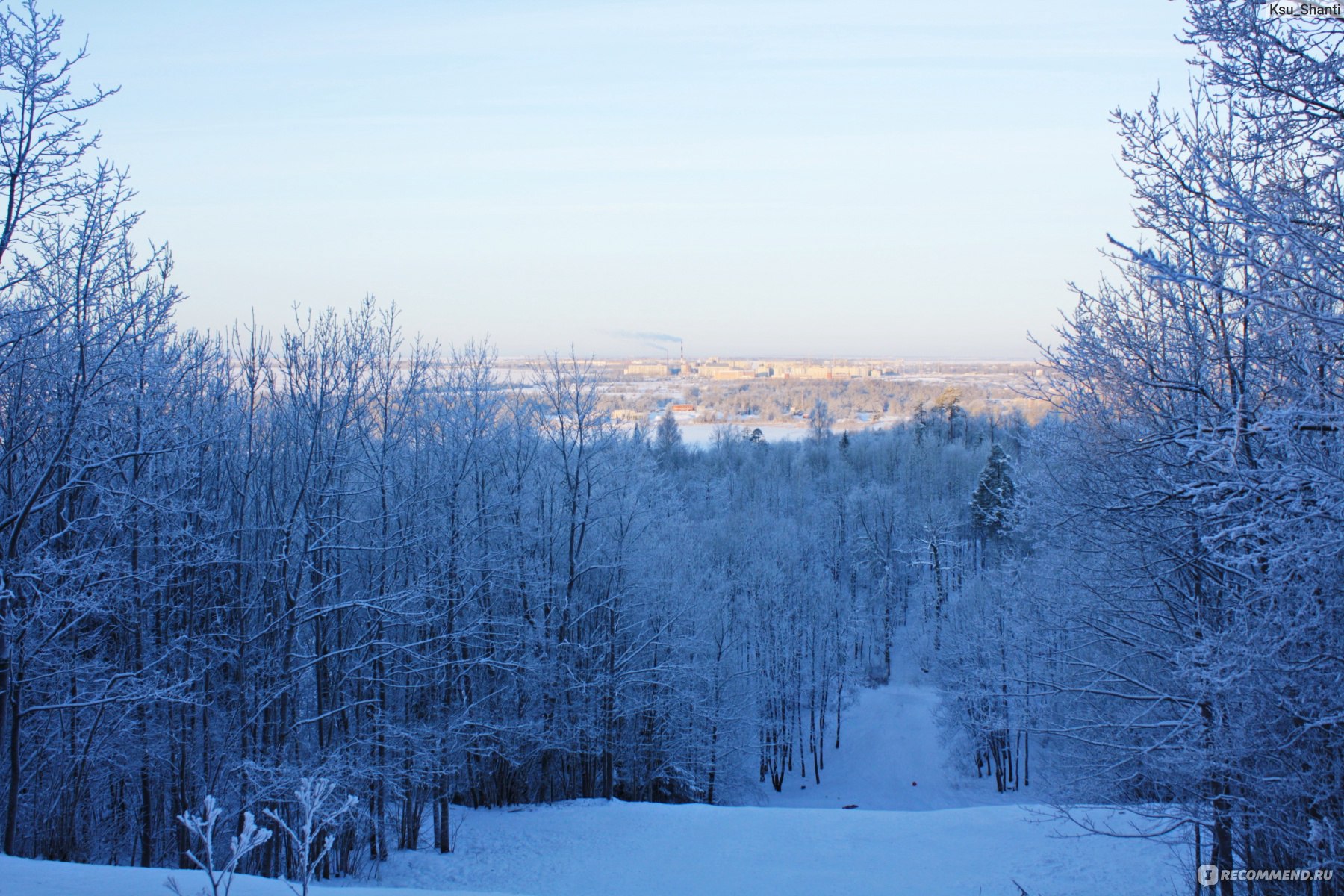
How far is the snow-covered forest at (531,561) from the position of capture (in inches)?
222

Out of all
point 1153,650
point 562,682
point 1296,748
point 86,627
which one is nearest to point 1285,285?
point 1296,748

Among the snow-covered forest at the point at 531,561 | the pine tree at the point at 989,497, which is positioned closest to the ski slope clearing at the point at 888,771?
the snow-covered forest at the point at 531,561

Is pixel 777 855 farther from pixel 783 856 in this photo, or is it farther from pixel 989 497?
pixel 989 497

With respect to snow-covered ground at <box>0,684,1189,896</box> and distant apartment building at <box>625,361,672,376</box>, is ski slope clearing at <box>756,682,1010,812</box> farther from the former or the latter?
distant apartment building at <box>625,361,672,376</box>

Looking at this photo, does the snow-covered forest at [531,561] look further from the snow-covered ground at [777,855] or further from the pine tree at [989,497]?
the pine tree at [989,497]

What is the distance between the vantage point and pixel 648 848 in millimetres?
13672

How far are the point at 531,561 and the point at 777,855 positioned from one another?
8.87 m

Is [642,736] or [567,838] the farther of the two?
[642,736]

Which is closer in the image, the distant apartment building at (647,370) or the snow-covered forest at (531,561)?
the snow-covered forest at (531,561)

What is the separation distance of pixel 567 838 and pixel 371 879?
360 cm

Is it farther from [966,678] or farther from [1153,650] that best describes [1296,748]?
[966,678]

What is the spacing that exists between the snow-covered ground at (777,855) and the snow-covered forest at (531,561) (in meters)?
0.99

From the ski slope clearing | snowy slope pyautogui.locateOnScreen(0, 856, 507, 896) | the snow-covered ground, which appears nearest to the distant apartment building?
the ski slope clearing

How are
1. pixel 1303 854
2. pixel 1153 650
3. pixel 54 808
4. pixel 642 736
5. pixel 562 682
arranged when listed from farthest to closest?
pixel 642 736 < pixel 562 682 < pixel 54 808 < pixel 1153 650 < pixel 1303 854
